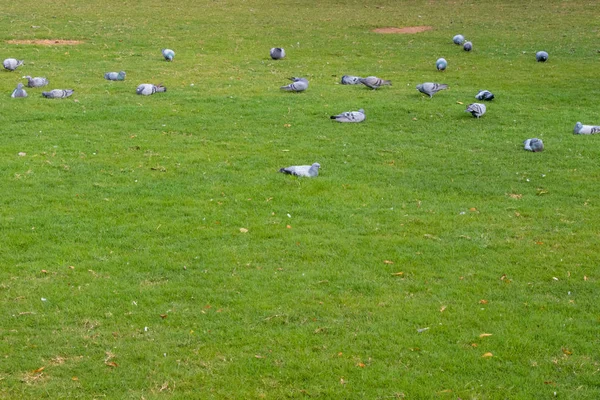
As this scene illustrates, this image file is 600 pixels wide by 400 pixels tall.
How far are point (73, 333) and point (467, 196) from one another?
5876 mm

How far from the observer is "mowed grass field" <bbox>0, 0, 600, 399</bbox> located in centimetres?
620

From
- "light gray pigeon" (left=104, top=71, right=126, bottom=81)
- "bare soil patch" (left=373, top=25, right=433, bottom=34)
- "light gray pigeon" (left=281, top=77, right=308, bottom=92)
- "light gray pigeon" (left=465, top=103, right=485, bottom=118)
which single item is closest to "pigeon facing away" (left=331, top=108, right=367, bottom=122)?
"light gray pigeon" (left=465, top=103, right=485, bottom=118)

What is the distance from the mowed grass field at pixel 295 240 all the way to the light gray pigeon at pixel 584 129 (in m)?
0.26

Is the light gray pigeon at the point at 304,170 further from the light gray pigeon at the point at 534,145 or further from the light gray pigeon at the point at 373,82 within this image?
the light gray pigeon at the point at 373,82

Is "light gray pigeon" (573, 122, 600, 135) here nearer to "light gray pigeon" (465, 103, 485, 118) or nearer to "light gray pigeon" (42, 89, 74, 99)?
"light gray pigeon" (465, 103, 485, 118)

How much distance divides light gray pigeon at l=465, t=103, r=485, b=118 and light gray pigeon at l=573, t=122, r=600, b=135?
1.84 m

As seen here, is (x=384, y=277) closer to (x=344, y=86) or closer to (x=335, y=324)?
(x=335, y=324)

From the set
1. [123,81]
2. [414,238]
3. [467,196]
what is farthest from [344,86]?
[414,238]

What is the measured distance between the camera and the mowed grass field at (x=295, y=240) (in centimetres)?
620

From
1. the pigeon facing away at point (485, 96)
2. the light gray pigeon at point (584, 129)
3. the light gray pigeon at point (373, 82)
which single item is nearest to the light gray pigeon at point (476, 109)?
the pigeon facing away at point (485, 96)

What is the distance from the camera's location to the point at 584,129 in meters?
13.5

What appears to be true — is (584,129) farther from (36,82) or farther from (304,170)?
(36,82)

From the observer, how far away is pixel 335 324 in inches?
271

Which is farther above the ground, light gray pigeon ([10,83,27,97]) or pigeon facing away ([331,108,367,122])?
pigeon facing away ([331,108,367,122])
